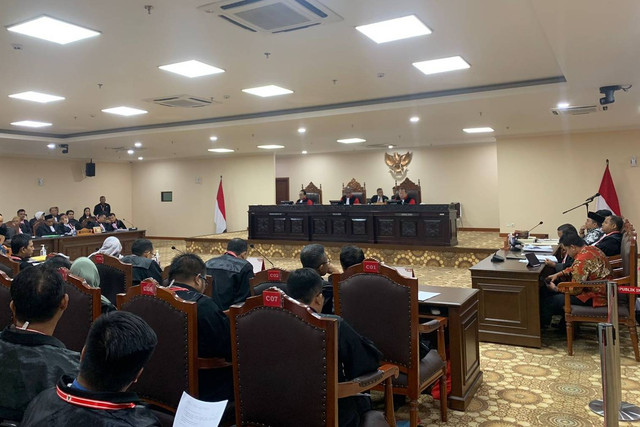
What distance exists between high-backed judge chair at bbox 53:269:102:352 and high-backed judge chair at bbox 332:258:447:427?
130 centimetres

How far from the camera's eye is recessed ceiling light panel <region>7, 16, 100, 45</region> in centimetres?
392

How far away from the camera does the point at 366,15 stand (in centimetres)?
393

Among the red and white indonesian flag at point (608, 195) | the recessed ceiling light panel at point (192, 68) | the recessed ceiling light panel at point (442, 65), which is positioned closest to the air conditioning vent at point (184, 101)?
the recessed ceiling light panel at point (192, 68)

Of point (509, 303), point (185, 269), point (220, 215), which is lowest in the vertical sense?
point (509, 303)

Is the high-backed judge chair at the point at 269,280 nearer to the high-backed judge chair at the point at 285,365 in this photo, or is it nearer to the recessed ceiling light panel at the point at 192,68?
the high-backed judge chair at the point at 285,365

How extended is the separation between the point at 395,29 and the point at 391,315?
289cm

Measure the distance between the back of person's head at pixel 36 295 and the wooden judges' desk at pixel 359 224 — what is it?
8.03 metres

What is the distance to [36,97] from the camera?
680 cm

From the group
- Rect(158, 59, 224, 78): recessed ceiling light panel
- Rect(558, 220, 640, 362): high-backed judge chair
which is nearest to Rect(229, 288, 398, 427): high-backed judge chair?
Rect(558, 220, 640, 362): high-backed judge chair

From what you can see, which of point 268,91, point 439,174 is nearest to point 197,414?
point 268,91

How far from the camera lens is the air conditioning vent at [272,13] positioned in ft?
11.7

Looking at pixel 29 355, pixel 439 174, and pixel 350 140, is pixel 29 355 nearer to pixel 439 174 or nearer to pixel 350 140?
pixel 350 140

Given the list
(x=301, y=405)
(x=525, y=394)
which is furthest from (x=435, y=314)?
(x=301, y=405)

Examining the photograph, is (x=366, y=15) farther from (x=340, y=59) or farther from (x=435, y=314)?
(x=435, y=314)
